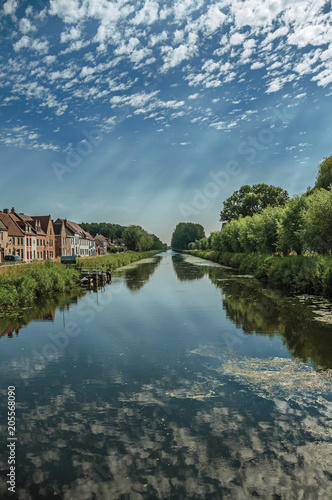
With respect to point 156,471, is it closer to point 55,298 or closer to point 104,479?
point 104,479

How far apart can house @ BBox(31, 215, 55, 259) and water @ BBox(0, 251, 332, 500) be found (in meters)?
58.2

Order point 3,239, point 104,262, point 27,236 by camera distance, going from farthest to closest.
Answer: point 27,236 → point 3,239 → point 104,262

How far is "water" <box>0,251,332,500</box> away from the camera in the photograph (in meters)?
5.66

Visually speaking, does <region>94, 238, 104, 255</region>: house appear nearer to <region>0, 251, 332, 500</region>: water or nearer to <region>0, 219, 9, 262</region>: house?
<region>0, 219, 9, 262</region>: house

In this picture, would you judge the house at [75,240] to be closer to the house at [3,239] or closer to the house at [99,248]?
the house at [99,248]

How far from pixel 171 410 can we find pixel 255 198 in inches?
2974

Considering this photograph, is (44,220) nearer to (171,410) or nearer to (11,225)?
(11,225)

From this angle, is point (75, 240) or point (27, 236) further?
point (75, 240)

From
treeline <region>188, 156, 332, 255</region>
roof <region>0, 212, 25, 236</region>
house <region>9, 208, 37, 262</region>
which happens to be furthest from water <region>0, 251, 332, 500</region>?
house <region>9, 208, 37, 262</region>

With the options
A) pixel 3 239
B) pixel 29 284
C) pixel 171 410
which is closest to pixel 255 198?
pixel 3 239

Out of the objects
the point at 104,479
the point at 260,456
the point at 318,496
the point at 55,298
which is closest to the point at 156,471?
the point at 104,479

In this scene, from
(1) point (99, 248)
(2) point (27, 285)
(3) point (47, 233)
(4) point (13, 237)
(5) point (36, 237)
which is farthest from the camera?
(1) point (99, 248)

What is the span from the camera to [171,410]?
26.3 feet

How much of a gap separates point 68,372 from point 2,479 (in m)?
4.78
